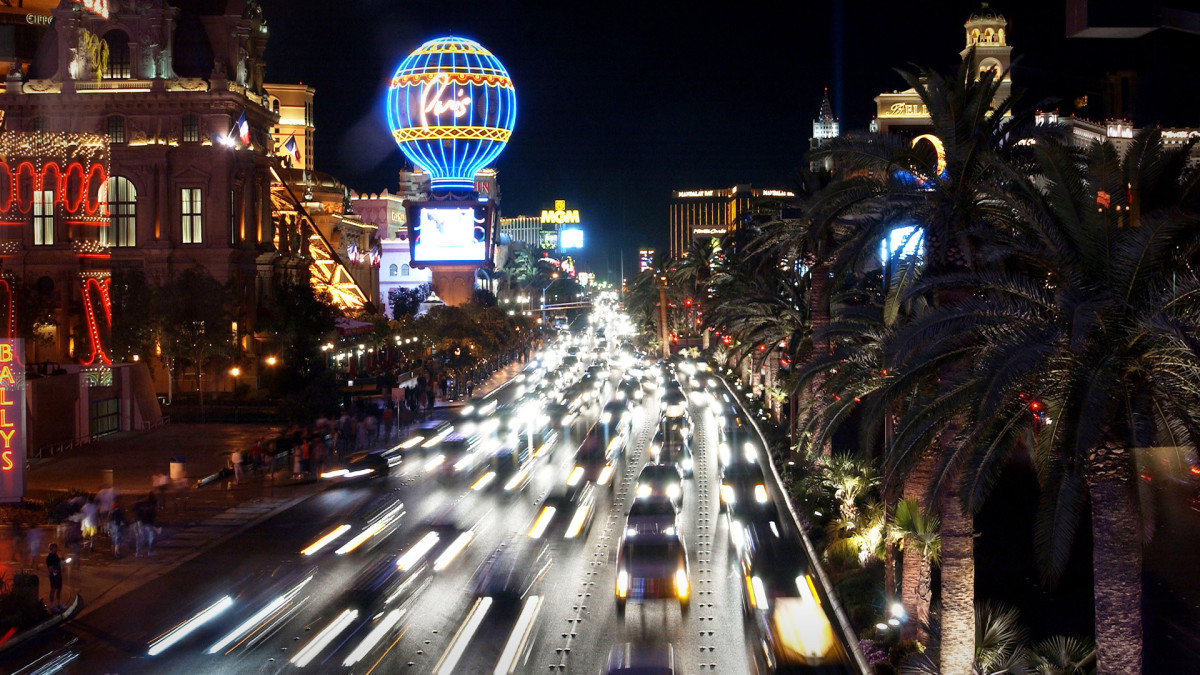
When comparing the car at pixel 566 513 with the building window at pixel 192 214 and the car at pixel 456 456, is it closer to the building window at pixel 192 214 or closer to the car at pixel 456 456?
the car at pixel 456 456

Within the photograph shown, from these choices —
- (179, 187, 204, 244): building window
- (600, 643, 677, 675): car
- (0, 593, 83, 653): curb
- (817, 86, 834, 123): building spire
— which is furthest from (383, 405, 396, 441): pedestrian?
(817, 86, 834, 123): building spire

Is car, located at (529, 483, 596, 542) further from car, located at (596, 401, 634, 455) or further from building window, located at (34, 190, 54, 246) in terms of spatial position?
building window, located at (34, 190, 54, 246)

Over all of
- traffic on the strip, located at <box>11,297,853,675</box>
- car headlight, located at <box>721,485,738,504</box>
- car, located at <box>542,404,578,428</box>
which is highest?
car, located at <box>542,404,578,428</box>

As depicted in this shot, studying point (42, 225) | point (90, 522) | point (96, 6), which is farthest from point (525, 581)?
point (96, 6)

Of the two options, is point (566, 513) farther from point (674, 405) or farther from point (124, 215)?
point (124, 215)

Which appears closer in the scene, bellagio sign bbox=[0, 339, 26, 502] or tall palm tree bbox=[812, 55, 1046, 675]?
tall palm tree bbox=[812, 55, 1046, 675]

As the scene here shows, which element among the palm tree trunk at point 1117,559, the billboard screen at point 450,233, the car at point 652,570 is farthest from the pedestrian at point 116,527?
the billboard screen at point 450,233

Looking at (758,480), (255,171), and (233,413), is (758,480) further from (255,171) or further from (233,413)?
(255,171)
